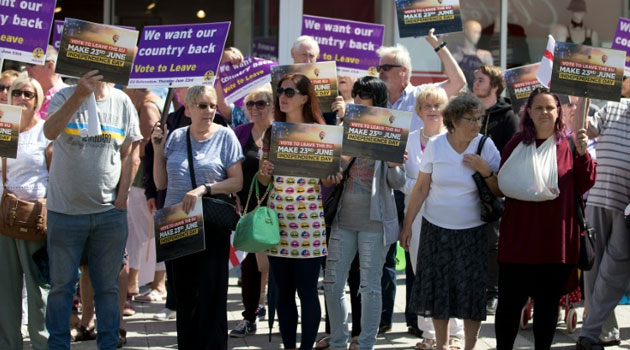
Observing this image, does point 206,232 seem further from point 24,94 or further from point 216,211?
point 24,94

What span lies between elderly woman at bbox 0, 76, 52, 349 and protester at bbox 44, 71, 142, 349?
1.31 ft

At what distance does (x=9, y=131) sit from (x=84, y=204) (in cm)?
63

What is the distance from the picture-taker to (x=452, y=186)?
6340mm

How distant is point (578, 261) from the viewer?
20.3 feet

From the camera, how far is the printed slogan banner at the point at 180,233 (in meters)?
6.13

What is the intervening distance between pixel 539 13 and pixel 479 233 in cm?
638

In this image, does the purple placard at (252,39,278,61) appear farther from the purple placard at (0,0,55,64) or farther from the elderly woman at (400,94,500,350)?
the elderly woman at (400,94,500,350)

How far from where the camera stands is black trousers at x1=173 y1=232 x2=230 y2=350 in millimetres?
6320

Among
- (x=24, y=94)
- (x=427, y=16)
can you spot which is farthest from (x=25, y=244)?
(x=427, y=16)

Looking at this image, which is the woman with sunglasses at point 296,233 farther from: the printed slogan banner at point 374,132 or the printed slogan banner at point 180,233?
the printed slogan banner at point 180,233

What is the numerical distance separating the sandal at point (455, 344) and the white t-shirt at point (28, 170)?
291 centimetres

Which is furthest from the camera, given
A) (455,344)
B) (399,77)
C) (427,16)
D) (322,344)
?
(427,16)

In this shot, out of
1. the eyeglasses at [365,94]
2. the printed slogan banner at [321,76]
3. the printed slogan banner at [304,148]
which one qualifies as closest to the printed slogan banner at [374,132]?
the printed slogan banner at [304,148]

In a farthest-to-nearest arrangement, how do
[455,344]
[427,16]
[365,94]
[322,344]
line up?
[427,16] < [322,344] < [455,344] < [365,94]
